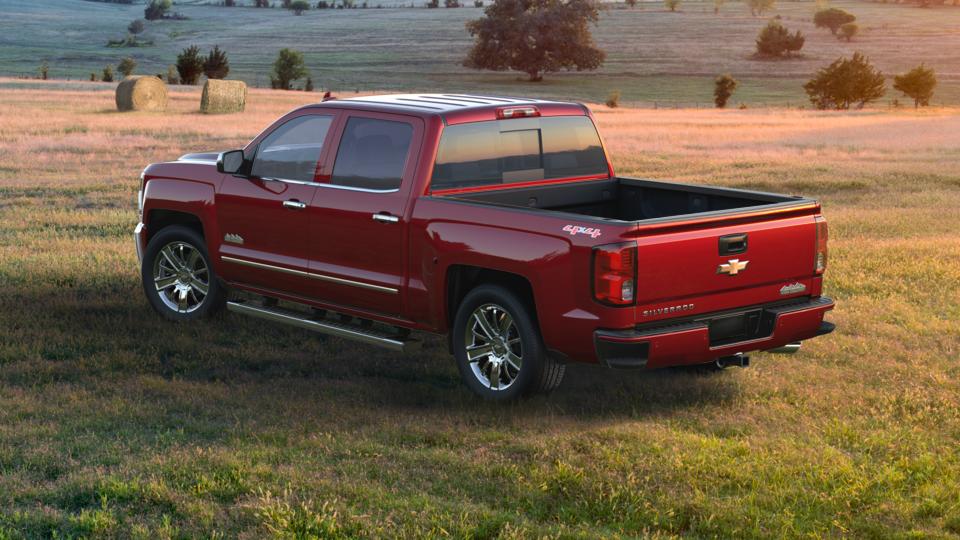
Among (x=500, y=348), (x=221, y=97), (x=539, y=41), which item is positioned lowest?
(x=221, y=97)

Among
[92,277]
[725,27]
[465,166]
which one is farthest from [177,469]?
[725,27]

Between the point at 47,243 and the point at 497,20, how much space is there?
8541 centimetres

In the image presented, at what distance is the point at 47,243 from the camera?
13.9 m

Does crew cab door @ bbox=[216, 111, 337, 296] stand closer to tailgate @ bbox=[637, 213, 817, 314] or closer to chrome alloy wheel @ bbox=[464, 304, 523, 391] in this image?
chrome alloy wheel @ bbox=[464, 304, 523, 391]

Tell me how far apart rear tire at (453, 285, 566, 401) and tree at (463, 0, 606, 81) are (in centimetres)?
8737

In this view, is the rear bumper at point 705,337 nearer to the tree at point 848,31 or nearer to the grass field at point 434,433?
the grass field at point 434,433

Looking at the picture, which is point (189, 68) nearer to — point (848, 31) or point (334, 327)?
point (334, 327)

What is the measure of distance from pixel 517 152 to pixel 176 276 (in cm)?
322

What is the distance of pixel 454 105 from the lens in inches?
340

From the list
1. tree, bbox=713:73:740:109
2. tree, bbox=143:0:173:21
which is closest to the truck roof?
tree, bbox=713:73:740:109

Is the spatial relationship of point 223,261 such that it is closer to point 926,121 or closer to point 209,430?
point 209,430

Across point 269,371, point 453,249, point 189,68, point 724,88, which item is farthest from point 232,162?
point 724,88

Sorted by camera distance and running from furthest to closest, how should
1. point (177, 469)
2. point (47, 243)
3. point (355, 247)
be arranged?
point (47, 243)
point (355, 247)
point (177, 469)

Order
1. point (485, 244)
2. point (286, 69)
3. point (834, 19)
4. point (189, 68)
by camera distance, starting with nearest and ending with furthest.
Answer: point (485, 244), point (189, 68), point (286, 69), point (834, 19)
